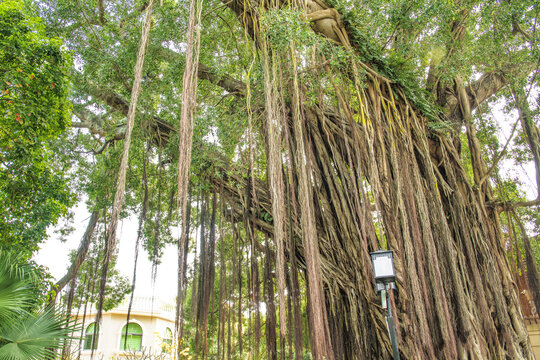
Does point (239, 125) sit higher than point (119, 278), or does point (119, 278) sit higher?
point (239, 125)

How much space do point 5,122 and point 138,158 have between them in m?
1.60

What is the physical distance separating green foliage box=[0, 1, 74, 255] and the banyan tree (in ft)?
2.65

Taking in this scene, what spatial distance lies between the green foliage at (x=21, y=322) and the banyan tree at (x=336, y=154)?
0.66 meters

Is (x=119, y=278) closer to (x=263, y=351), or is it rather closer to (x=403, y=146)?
(x=263, y=351)

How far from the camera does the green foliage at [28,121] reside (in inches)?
111

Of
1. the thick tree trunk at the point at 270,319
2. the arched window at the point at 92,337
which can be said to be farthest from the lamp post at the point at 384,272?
the arched window at the point at 92,337

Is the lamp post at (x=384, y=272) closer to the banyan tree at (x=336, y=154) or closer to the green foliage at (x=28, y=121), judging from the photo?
the banyan tree at (x=336, y=154)

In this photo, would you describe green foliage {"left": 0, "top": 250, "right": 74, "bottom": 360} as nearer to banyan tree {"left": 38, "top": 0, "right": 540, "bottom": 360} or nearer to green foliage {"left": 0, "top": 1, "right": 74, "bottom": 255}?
green foliage {"left": 0, "top": 1, "right": 74, "bottom": 255}

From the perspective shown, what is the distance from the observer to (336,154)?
3406 mm

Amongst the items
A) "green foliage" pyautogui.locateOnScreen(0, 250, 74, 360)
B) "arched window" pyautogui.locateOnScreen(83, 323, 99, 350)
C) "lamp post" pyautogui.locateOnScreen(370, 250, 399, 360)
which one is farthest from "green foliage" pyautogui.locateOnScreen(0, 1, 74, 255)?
"lamp post" pyautogui.locateOnScreen(370, 250, 399, 360)

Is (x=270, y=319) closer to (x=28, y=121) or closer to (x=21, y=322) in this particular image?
(x=21, y=322)

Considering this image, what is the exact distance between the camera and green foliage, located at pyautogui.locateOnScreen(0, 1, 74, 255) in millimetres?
2820

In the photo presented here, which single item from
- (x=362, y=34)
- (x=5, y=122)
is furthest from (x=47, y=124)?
(x=362, y=34)

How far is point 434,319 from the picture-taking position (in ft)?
9.00
